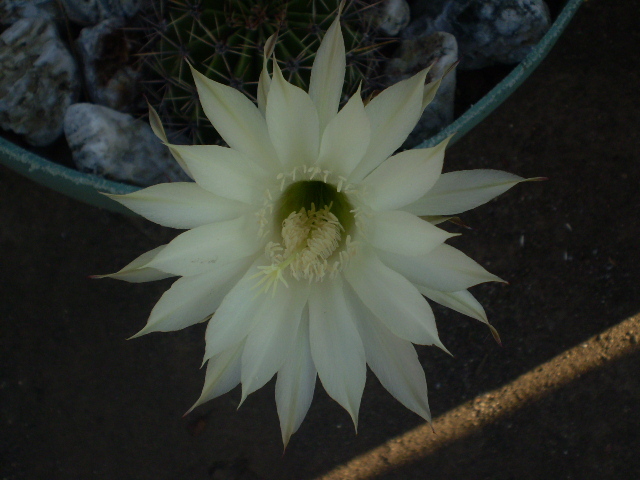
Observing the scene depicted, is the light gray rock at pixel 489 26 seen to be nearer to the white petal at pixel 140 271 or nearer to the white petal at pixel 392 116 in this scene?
the white petal at pixel 392 116

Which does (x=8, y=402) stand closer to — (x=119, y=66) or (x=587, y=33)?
(x=119, y=66)

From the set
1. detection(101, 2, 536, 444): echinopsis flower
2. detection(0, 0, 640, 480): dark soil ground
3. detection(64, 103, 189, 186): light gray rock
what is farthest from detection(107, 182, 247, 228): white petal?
detection(0, 0, 640, 480): dark soil ground

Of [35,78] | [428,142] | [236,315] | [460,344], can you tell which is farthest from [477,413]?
[35,78]

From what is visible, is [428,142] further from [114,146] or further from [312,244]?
[114,146]

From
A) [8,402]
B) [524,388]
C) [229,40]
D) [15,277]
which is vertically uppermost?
[229,40]

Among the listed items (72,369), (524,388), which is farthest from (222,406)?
(524,388)

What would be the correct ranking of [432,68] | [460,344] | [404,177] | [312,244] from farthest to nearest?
[460,344] < [432,68] < [312,244] < [404,177]
